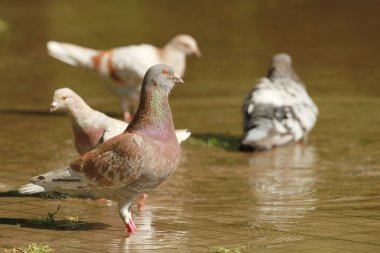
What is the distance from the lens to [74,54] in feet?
41.8

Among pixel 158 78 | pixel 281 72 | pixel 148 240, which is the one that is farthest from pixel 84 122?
pixel 281 72

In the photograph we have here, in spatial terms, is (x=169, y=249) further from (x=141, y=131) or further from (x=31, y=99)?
(x=31, y=99)

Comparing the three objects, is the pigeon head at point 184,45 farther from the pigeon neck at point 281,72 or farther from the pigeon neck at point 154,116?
the pigeon neck at point 154,116

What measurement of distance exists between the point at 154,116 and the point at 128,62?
5.53 m

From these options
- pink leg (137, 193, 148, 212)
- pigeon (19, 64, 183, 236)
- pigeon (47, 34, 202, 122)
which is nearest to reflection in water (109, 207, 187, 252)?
pigeon (19, 64, 183, 236)

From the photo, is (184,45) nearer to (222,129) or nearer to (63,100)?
(222,129)

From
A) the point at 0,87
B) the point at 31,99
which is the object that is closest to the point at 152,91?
the point at 31,99

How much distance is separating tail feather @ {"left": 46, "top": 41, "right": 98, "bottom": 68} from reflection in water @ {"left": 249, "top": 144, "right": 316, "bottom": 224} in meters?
3.28

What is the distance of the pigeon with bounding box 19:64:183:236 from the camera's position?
21.2ft

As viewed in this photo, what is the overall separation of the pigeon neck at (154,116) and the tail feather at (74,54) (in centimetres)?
590

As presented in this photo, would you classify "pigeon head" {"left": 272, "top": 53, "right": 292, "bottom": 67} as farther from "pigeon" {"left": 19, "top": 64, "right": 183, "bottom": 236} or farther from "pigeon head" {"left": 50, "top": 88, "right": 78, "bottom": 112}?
"pigeon" {"left": 19, "top": 64, "right": 183, "bottom": 236}

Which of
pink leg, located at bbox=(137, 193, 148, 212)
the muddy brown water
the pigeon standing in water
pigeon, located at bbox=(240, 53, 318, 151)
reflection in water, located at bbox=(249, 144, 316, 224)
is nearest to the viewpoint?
the muddy brown water

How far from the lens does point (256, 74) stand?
14484mm

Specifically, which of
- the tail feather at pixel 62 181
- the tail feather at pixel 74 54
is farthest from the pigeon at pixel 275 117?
the tail feather at pixel 62 181
